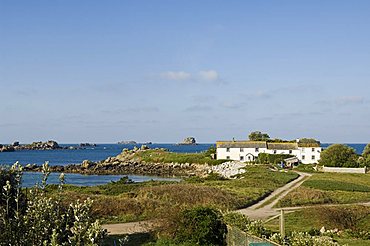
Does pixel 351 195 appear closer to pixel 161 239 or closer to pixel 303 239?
pixel 161 239

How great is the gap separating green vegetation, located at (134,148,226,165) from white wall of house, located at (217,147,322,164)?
3140 millimetres

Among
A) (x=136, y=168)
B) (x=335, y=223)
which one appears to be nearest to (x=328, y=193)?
(x=335, y=223)

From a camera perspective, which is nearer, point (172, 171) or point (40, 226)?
point (40, 226)

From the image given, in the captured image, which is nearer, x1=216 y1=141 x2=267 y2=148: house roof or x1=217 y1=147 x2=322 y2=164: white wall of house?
x1=217 y1=147 x2=322 y2=164: white wall of house

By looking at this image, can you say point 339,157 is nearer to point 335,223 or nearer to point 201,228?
point 335,223

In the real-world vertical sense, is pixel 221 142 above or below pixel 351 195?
above

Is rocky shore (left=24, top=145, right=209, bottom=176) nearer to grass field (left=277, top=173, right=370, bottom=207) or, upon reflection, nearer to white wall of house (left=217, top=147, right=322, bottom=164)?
white wall of house (left=217, top=147, right=322, bottom=164)

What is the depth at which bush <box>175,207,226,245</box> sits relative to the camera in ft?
68.7

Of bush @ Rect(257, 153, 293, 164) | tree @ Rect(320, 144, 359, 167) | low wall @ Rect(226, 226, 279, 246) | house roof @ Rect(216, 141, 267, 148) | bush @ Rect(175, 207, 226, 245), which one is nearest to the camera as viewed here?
low wall @ Rect(226, 226, 279, 246)

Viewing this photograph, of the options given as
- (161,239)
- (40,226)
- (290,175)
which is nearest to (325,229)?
(161,239)

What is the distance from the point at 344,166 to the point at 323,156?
4.64 metres

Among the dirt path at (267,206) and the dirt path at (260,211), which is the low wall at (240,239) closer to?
the dirt path at (260,211)

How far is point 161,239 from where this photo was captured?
22219 mm

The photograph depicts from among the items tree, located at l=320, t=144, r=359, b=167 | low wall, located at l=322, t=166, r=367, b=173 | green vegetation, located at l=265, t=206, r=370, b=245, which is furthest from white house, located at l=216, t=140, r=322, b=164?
green vegetation, located at l=265, t=206, r=370, b=245
